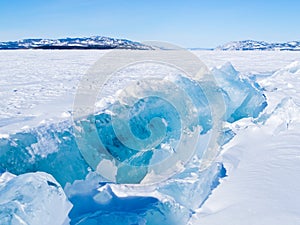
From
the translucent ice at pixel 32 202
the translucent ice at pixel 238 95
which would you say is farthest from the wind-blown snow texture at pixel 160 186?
the translucent ice at pixel 238 95

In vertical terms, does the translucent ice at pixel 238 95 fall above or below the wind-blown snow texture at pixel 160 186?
above

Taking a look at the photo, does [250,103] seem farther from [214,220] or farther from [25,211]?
[25,211]

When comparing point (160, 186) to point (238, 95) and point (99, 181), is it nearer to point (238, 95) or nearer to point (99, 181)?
point (99, 181)

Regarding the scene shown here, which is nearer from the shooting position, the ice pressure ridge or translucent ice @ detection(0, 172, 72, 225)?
translucent ice @ detection(0, 172, 72, 225)

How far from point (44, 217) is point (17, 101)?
3213 millimetres

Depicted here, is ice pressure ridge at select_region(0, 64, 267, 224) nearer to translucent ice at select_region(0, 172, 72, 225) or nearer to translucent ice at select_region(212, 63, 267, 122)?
translucent ice at select_region(0, 172, 72, 225)

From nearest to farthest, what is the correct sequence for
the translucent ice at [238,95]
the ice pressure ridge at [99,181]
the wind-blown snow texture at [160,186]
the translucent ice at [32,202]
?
the translucent ice at [32,202], the wind-blown snow texture at [160,186], the ice pressure ridge at [99,181], the translucent ice at [238,95]

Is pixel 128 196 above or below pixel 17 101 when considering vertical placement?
below

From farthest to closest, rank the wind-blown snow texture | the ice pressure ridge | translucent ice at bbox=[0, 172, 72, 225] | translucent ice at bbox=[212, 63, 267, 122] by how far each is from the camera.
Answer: translucent ice at bbox=[212, 63, 267, 122], the ice pressure ridge, the wind-blown snow texture, translucent ice at bbox=[0, 172, 72, 225]

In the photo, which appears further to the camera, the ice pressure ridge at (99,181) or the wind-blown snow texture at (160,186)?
the ice pressure ridge at (99,181)

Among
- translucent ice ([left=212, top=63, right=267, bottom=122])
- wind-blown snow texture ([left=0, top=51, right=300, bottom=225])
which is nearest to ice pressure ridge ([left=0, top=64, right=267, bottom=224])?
wind-blown snow texture ([left=0, top=51, right=300, bottom=225])

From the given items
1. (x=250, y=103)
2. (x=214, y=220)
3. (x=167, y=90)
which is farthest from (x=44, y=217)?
(x=250, y=103)

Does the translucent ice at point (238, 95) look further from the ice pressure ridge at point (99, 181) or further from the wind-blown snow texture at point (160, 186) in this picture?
the ice pressure ridge at point (99, 181)

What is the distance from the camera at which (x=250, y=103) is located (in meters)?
4.68
